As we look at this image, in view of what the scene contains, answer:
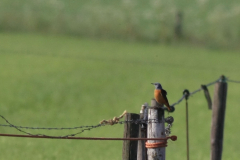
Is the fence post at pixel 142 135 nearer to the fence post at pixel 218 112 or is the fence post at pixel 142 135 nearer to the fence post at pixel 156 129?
the fence post at pixel 156 129

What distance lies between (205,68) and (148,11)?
15.6m

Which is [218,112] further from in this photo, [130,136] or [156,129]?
[156,129]

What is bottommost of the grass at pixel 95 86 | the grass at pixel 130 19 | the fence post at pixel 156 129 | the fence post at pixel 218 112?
the fence post at pixel 156 129

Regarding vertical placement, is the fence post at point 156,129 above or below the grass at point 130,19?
below

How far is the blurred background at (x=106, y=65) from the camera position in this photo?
1545 cm

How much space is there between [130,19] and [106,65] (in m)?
12.7

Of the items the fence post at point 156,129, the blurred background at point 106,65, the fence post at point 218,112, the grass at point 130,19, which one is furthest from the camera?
the grass at point 130,19

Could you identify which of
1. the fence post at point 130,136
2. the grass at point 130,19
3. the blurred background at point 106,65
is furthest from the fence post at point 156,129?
the grass at point 130,19

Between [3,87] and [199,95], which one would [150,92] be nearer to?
[199,95]

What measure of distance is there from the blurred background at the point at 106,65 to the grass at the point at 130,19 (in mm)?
73

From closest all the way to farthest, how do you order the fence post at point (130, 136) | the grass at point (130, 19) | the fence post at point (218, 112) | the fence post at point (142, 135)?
the fence post at point (142, 135)
the fence post at point (130, 136)
the fence post at point (218, 112)
the grass at point (130, 19)

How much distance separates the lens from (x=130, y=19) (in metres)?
39.8

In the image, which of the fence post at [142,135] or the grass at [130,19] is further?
the grass at [130,19]

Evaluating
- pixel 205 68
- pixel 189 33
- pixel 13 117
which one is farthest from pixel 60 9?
pixel 13 117
